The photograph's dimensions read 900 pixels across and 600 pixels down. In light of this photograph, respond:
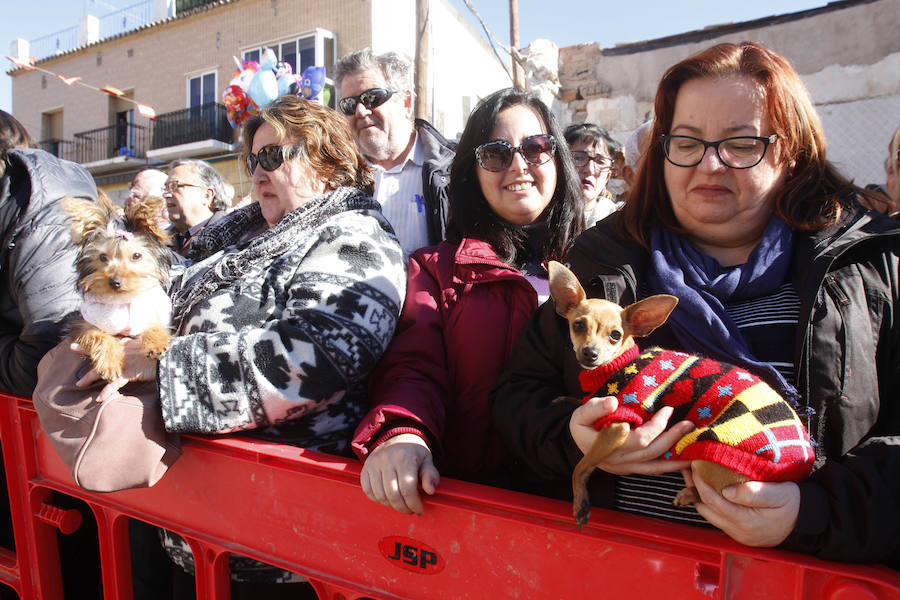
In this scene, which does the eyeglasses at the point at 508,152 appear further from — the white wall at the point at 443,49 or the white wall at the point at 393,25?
the white wall at the point at 393,25

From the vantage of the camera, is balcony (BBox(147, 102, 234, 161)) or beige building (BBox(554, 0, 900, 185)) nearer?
beige building (BBox(554, 0, 900, 185))

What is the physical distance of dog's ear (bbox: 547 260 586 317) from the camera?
4.48 feet

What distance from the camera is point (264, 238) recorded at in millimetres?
1987

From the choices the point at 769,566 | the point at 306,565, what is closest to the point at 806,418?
the point at 769,566

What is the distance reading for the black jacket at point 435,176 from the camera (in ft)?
9.73

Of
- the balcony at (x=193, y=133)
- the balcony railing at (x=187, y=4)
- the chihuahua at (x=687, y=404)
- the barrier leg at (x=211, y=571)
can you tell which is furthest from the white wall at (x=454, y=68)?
the chihuahua at (x=687, y=404)

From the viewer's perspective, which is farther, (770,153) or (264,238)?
(264,238)

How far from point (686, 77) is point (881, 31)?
831 centimetres

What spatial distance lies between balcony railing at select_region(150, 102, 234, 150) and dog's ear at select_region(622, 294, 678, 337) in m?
16.5

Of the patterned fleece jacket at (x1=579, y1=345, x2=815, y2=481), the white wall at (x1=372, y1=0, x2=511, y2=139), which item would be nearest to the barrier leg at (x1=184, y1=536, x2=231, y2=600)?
the patterned fleece jacket at (x1=579, y1=345, x2=815, y2=481)

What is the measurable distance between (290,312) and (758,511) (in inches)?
52.4

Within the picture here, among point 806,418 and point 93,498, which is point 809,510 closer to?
point 806,418

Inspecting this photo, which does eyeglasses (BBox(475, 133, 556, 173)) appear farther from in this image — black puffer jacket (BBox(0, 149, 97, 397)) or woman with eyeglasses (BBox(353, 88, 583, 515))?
black puffer jacket (BBox(0, 149, 97, 397))

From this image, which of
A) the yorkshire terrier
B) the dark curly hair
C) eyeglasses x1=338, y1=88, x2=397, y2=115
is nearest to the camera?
the yorkshire terrier
